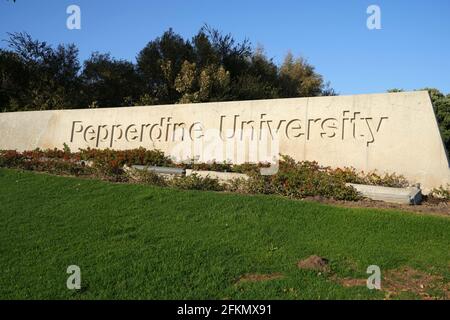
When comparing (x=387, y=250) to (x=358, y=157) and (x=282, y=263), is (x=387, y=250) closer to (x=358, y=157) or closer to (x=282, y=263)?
(x=282, y=263)

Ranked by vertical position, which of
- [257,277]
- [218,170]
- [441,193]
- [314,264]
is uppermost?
[218,170]

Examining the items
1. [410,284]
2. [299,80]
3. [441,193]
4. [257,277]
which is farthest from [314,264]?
[299,80]

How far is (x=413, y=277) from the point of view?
5152 mm

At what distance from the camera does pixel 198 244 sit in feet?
19.9

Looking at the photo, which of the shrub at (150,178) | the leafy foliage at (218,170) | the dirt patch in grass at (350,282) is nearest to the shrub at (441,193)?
the leafy foliage at (218,170)

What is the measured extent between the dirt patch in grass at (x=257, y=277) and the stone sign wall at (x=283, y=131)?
Answer: 237 inches

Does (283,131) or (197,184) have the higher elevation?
(283,131)

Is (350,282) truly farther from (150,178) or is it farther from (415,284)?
(150,178)

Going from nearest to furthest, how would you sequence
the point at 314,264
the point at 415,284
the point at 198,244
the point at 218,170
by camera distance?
the point at 415,284 → the point at 314,264 → the point at 198,244 → the point at 218,170

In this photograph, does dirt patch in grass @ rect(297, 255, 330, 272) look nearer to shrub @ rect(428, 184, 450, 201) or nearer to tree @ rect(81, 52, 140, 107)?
shrub @ rect(428, 184, 450, 201)

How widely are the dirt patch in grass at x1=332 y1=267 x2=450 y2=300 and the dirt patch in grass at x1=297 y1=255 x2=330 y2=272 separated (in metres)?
0.21

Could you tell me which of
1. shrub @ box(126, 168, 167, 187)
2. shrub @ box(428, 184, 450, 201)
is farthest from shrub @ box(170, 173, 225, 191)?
shrub @ box(428, 184, 450, 201)

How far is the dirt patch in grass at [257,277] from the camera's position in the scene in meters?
5.04

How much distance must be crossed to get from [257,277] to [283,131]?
722 centimetres
